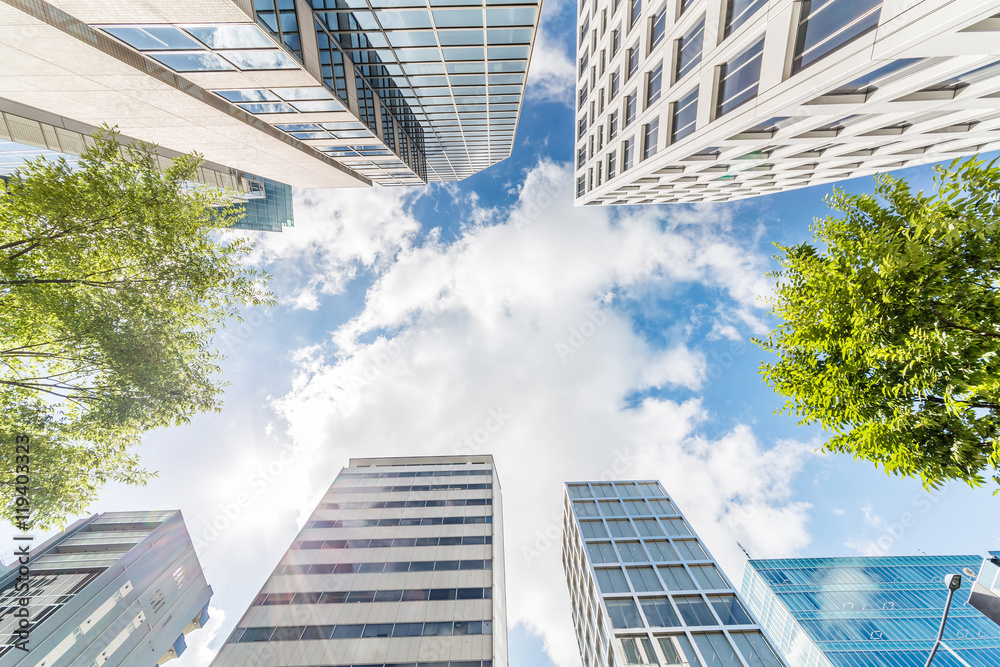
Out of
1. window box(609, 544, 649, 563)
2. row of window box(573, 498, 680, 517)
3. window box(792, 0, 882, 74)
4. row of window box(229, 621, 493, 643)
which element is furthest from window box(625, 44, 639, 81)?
row of window box(573, 498, 680, 517)

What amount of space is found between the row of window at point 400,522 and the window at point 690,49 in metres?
37.2

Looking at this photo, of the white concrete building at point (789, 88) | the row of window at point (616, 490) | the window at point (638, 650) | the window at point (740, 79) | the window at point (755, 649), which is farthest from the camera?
the row of window at point (616, 490)

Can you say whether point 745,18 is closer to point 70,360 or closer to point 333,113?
point 333,113

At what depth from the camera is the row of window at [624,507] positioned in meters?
37.0

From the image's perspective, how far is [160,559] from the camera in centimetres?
3234

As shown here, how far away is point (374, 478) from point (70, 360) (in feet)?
110

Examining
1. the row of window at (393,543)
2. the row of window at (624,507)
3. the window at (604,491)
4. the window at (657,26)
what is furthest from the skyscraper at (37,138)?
the window at (604,491)

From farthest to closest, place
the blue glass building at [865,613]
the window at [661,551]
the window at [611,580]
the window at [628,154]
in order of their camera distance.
Result: the blue glass building at [865,613]
the window at [661,551]
the window at [611,580]
the window at [628,154]

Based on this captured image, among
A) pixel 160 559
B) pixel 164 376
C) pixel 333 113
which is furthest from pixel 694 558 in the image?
pixel 160 559

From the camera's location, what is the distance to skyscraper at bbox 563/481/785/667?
2258cm

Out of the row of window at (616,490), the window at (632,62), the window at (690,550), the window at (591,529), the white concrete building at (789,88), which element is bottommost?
the row of window at (616,490)

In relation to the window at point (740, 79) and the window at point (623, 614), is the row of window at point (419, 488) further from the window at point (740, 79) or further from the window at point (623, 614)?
the window at point (740, 79)

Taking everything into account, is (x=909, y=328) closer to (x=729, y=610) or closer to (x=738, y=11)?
(x=738, y=11)

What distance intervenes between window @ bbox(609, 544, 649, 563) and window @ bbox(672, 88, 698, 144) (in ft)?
113
